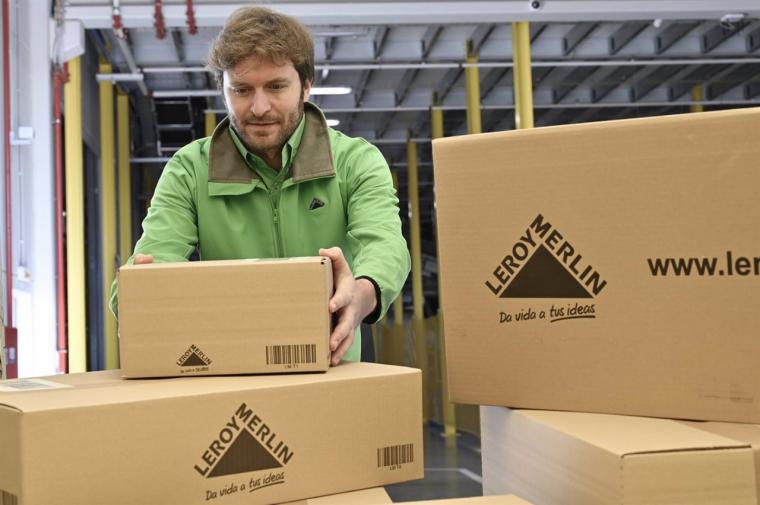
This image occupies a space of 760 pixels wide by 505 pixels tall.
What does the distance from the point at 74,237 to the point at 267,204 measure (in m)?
3.77

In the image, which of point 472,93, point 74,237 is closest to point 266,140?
point 74,237

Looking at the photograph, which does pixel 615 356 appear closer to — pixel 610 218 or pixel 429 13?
pixel 610 218

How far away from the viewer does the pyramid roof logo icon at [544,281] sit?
4.08 ft

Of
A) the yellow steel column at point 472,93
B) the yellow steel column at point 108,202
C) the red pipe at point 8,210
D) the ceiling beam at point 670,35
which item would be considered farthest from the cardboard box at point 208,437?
the ceiling beam at point 670,35

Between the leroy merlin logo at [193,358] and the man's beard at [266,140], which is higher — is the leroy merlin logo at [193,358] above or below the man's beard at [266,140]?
below

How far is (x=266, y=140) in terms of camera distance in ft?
5.70

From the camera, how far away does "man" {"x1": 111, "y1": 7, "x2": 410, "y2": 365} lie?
169cm

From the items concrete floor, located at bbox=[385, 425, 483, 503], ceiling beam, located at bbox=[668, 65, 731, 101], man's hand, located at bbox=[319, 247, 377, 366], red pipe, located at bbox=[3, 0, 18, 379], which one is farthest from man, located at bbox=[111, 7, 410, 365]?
ceiling beam, located at bbox=[668, 65, 731, 101]

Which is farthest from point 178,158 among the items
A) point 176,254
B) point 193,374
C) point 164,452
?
point 164,452

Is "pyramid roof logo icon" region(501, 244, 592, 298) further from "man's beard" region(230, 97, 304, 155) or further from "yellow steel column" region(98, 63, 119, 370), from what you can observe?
"yellow steel column" region(98, 63, 119, 370)

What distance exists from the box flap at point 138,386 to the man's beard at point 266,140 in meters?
0.64

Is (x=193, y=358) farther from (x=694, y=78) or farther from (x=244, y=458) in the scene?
(x=694, y=78)

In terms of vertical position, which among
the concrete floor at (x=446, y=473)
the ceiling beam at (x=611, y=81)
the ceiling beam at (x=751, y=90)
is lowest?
the concrete floor at (x=446, y=473)

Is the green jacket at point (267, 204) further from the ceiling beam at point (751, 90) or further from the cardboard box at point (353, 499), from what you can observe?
the ceiling beam at point (751, 90)
